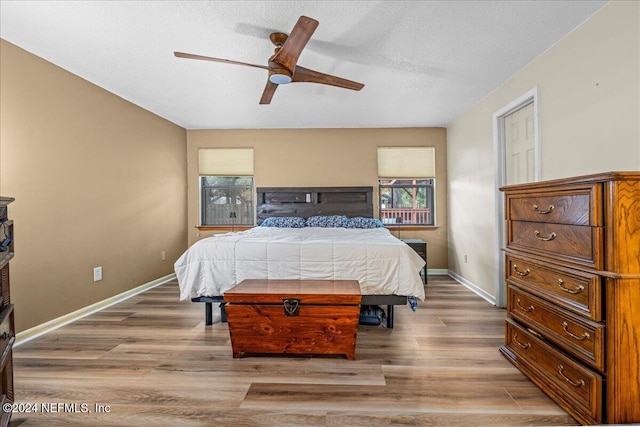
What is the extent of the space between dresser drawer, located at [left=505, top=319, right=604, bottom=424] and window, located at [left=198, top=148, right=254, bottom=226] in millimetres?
4083

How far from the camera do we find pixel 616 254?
129cm

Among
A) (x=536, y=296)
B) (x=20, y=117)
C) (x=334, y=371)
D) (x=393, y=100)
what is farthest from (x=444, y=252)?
(x=20, y=117)

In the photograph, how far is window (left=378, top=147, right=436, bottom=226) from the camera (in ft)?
16.1

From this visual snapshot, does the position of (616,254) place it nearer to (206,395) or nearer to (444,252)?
(206,395)

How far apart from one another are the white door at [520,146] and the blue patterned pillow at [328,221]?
2.12m

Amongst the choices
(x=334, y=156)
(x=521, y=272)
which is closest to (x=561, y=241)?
(x=521, y=272)

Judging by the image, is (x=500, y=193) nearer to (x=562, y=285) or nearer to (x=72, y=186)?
(x=562, y=285)

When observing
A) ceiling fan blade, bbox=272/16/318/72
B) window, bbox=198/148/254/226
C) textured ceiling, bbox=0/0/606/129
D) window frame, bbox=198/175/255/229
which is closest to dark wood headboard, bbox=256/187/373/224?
window frame, bbox=198/175/255/229

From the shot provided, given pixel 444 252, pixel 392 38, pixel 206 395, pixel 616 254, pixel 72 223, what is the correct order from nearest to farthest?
pixel 616 254 → pixel 206 395 → pixel 392 38 → pixel 72 223 → pixel 444 252

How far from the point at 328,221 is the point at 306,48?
2522mm

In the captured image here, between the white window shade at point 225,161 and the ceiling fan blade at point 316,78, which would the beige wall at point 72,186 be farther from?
the ceiling fan blade at point 316,78

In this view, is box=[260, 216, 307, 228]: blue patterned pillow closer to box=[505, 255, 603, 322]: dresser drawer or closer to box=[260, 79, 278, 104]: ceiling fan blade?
box=[260, 79, 278, 104]: ceiling fan blade

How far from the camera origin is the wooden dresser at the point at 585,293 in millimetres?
1285

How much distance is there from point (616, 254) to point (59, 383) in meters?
3.06
